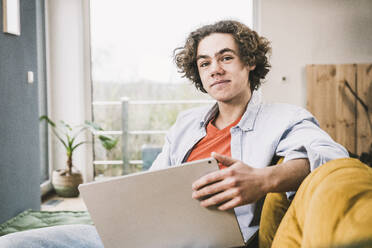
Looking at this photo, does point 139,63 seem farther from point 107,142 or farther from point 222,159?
point 222,159

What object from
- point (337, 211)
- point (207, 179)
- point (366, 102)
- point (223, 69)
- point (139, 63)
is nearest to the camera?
point (337, 211)

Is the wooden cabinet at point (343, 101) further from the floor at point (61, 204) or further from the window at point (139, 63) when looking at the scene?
the floor at point (61, 204)

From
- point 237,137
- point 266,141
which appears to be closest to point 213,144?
point 237,137

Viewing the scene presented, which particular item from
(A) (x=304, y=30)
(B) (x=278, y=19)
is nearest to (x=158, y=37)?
(B) (x=278, y=19)

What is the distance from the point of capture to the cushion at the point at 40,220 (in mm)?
2403

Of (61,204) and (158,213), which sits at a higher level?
(158,213)

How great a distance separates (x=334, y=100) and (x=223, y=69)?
3.29 metres

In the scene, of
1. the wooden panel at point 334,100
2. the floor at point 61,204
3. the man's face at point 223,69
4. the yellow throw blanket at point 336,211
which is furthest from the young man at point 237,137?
the wooden panel at point 334,100

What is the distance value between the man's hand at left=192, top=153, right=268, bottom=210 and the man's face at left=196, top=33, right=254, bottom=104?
1.93 ft

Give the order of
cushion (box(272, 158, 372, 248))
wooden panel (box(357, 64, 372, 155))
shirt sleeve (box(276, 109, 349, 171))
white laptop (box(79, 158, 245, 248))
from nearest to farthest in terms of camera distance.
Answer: cushion (box(272, 158, 372, 248))
white laptop (box(79, 158, 245, 248))
shirt sleeve (box(276, 109, 349, 171))
wooden panel (box(357, 64, 372, 155))

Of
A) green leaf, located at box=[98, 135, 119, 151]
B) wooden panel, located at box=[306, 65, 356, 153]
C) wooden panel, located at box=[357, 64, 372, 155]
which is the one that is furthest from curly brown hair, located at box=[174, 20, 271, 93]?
wooden panel, located at box=[357, 64, 372, 155]

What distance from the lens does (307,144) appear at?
1019mm

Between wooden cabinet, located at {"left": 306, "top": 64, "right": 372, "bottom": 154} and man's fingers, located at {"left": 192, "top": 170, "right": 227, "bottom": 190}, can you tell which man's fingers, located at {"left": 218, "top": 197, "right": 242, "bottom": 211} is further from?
wooden cabinet, located at {"left": 306, "top": 64, "right": 372, "bottom": 154}

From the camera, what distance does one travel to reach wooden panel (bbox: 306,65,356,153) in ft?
14.0
